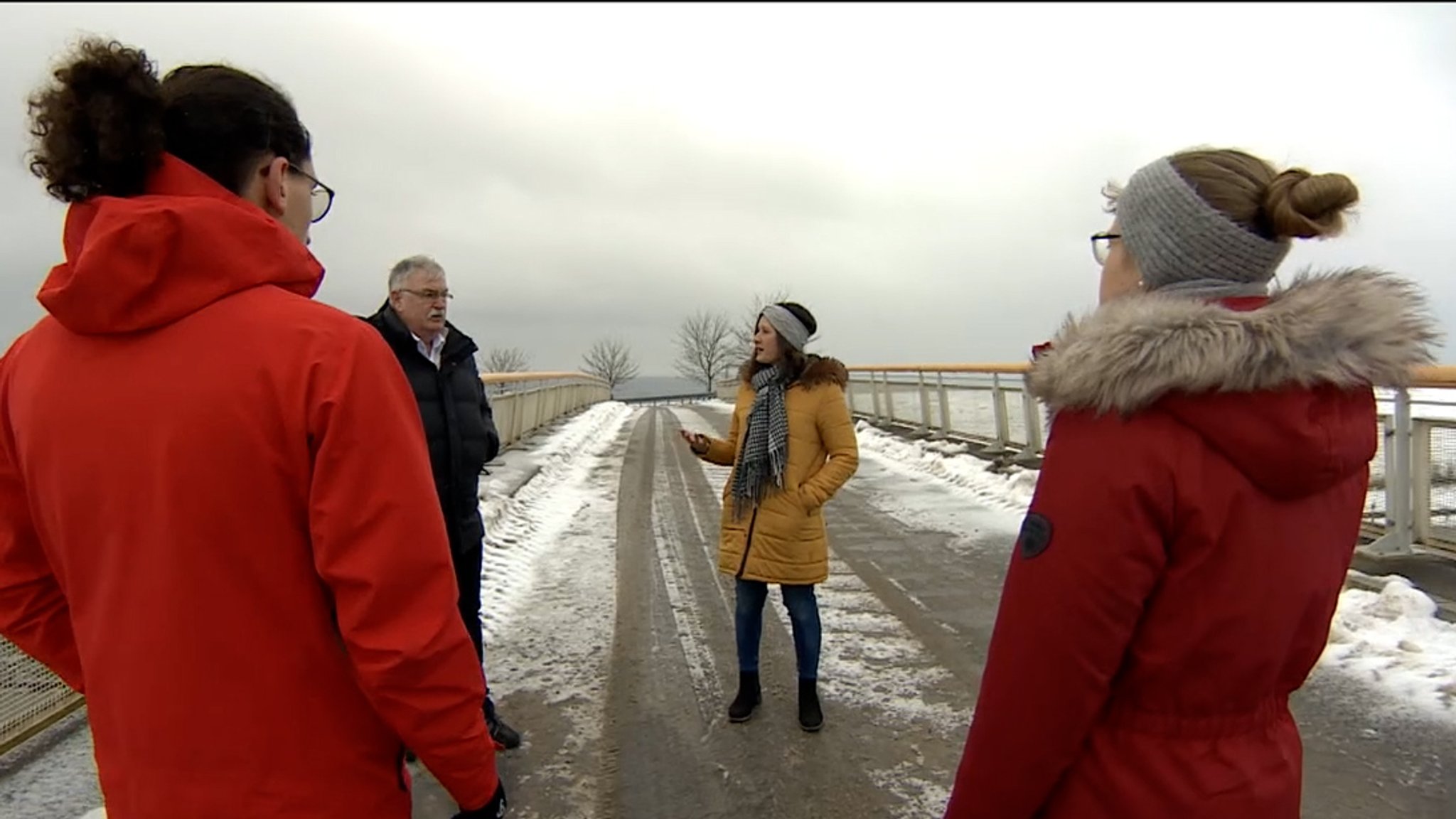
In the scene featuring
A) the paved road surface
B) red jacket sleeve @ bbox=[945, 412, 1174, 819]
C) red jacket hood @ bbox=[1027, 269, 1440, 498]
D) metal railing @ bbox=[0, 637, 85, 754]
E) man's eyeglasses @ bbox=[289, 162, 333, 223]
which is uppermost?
man's eyeglasses @ bbox=[289, 162, 333, 223]

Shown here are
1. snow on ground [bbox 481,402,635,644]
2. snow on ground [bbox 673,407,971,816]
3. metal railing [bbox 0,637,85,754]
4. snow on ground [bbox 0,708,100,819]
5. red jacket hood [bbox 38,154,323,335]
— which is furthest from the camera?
snow on ground [bbox 481,402,635,644]

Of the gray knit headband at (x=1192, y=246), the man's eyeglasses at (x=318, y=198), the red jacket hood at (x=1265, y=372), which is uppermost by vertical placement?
the man's eyeglasses at (x=318, y=198)

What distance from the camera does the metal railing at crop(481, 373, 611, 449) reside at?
13.5m

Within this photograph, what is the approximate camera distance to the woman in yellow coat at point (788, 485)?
399cm

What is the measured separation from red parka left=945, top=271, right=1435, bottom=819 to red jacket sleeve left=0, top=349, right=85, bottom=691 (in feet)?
5.81

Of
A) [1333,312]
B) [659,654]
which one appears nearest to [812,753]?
[659,654]

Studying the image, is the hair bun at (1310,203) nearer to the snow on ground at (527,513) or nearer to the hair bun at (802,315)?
the hair bun at (802,315)

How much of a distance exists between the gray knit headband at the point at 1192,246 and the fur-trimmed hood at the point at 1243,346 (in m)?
0.05

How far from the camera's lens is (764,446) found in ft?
13.3

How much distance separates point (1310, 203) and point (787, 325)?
8.95 feet

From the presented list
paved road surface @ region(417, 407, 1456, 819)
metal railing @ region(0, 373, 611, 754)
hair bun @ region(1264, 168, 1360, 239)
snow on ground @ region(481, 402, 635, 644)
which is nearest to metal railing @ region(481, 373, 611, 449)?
metal railing @ region(0, 373, 611, 754)

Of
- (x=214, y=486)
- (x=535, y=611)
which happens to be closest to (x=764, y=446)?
(x=535, y=611)

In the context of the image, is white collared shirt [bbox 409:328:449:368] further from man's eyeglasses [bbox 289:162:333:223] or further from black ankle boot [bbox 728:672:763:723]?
black ankle boot [bbox 728:672:763:723]

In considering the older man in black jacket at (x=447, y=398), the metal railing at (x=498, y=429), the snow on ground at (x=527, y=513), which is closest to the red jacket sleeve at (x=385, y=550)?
the older man in black jacket at (x=447, y=398)
